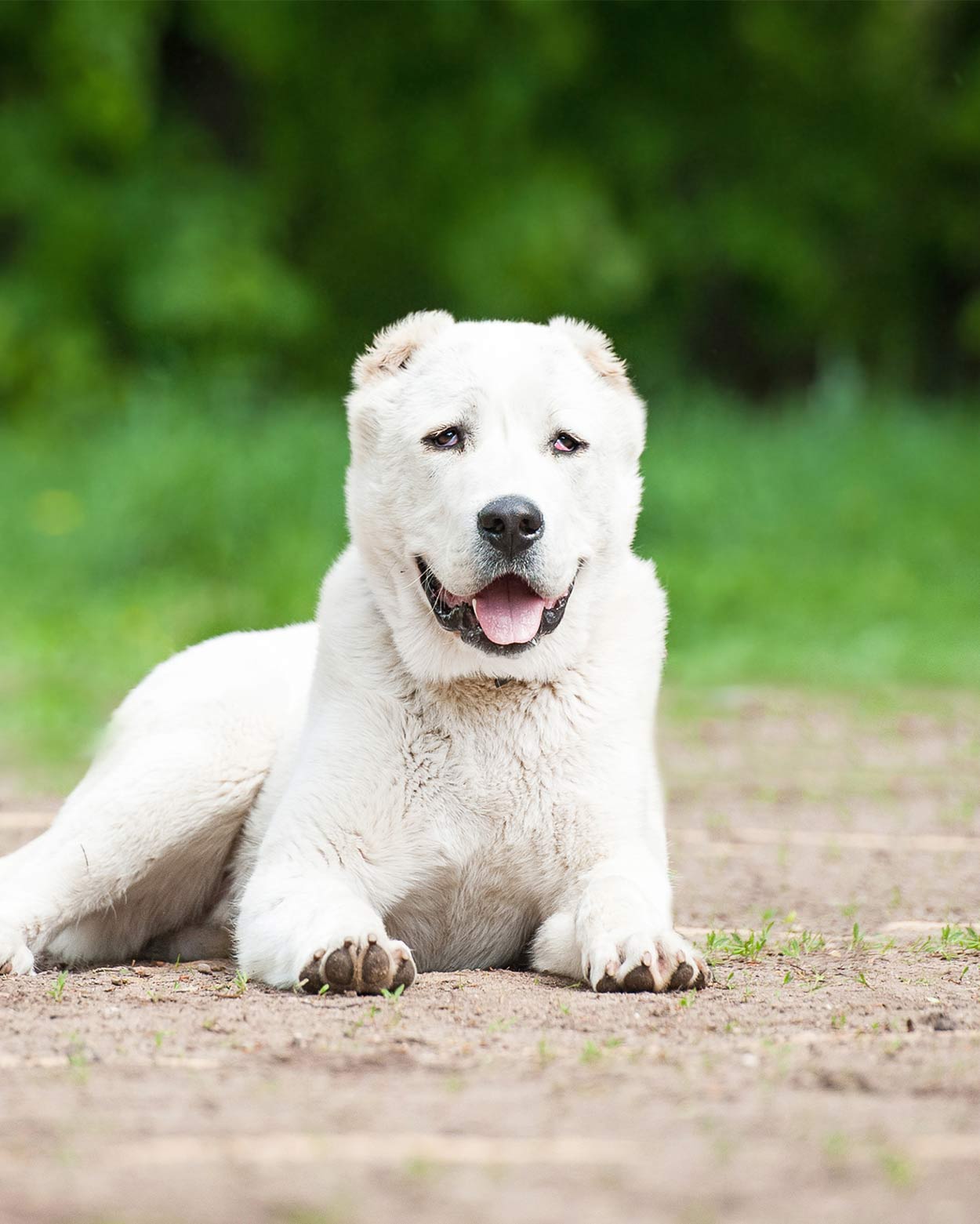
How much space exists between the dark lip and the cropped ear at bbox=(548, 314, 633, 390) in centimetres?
60

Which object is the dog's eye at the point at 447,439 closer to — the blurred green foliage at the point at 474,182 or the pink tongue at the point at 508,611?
the pink tongue at the point at 508,611

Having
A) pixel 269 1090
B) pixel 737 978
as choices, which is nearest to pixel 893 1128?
pixel 269 1090

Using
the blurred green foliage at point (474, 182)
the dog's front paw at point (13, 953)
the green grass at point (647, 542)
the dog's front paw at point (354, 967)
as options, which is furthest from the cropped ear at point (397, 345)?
the blurred green foliage at point (474, 182)

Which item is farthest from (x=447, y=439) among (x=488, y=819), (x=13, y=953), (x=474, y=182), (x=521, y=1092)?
(x=474, y=182)

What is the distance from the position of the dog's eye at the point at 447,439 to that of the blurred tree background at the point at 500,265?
22.5 feet

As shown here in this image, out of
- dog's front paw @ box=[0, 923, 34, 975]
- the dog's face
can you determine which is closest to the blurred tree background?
the dog's face

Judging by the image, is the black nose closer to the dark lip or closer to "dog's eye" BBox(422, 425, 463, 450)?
the dark lip

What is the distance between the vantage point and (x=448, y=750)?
4070mm

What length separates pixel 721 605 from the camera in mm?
11453

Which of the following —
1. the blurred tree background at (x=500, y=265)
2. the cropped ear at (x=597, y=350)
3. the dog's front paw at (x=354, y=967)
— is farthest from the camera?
the blurred tree background at (x=500, y=265)

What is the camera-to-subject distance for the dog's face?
3920 mm

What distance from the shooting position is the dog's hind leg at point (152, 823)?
4281mm

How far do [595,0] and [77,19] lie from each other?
5.97 metres

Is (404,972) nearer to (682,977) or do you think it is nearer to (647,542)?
(682,977)
